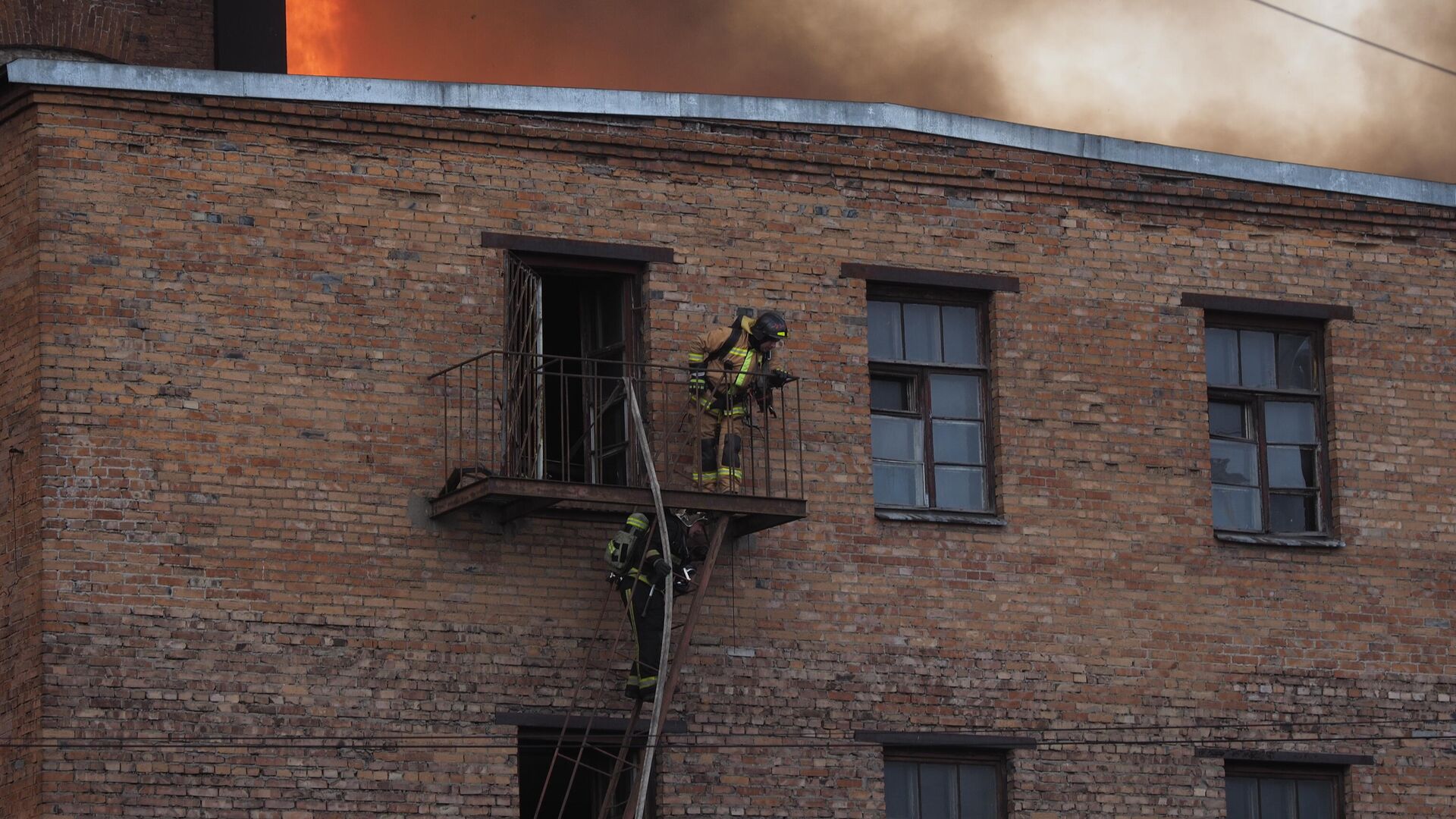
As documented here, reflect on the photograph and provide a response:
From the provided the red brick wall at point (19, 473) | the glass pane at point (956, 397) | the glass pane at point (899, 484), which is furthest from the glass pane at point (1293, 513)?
the red brick wall at point (19, 473)

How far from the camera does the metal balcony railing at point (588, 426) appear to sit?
59.8 ft

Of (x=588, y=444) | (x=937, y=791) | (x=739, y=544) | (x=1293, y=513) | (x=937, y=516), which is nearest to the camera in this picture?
(x=739, y=544)

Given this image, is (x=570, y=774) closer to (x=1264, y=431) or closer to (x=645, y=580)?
(x=645, y=580)

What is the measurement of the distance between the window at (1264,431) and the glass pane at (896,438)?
8.33 ft

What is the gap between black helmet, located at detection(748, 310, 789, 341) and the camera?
18.2 m

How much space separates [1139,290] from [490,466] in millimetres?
5605

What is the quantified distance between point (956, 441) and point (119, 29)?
33.1 feet

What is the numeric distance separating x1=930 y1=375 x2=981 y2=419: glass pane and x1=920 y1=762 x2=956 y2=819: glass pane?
273 cm

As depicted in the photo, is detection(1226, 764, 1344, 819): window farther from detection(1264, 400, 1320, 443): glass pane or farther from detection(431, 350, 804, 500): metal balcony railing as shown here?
detection(431, 350, 804, 500): metal balcony railing

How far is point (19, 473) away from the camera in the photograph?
17.4 m

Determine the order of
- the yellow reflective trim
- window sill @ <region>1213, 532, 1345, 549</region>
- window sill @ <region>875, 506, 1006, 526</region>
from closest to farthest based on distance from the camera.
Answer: the yellow reflective trim → window sill @ <region>875, 506, 1006, 526</region> → window sill @ <region>1213, 532, 1345, 549</region>

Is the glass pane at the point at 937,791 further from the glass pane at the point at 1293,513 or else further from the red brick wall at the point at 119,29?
the red brick wall at the point at 119,29

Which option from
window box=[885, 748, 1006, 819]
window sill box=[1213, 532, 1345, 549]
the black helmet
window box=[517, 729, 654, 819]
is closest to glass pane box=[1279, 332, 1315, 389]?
window sill box=[1213, 532, 1345, 549]

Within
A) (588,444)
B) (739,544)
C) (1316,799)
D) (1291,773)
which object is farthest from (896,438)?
(1316,799)
